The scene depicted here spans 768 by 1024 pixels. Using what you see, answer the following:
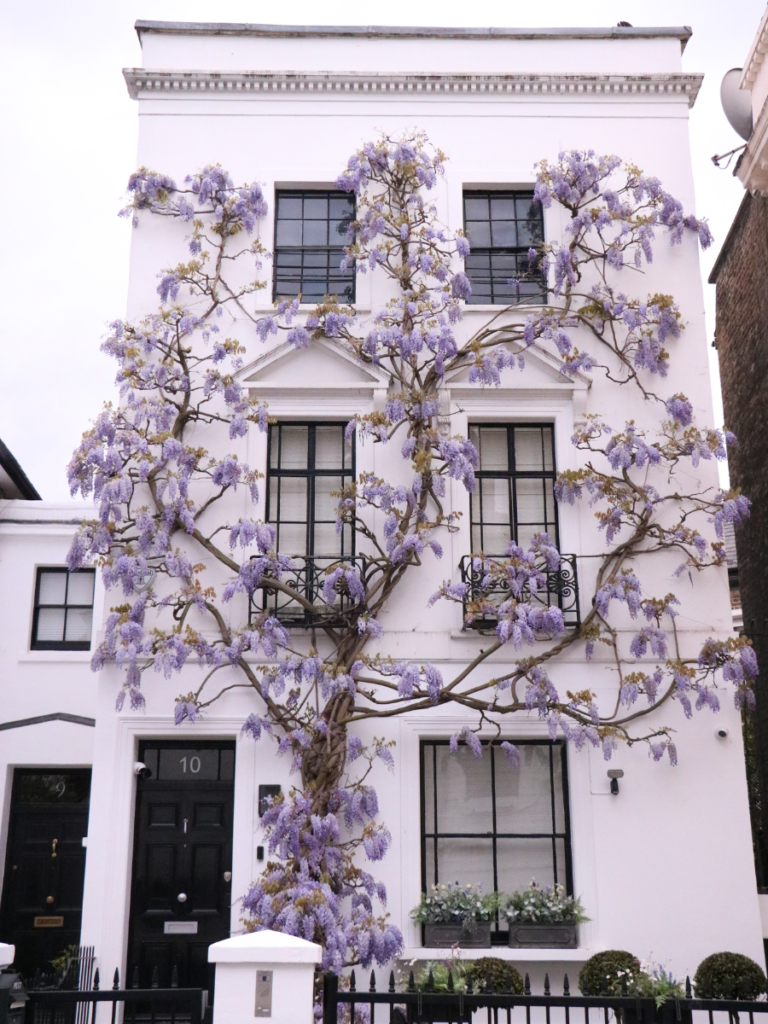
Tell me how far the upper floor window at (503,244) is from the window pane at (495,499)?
2175mm

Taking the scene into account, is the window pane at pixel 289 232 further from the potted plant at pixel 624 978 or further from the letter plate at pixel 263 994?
the letter plate at pixel 263 994

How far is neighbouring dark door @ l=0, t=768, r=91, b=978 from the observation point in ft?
47.1

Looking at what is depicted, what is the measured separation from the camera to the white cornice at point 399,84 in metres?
13.7

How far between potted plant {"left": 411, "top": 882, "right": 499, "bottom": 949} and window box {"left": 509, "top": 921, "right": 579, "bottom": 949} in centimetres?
28

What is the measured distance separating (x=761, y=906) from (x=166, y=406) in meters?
8.14

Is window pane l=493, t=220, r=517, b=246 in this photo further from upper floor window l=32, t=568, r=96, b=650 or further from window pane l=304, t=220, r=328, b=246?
upper floor window l=32, t=568, r=96, b=650

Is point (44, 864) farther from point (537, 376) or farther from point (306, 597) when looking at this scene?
point (537, 376)

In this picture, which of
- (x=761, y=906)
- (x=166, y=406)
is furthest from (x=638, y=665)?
(x=166, y=406)

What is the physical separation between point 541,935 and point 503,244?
7757mm

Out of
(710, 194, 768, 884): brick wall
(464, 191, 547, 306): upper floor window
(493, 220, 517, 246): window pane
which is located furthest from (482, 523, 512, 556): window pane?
(710, 194, 768, 884): brick wall

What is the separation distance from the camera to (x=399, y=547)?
1165cm

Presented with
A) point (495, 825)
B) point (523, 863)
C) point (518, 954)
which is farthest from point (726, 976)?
point (495, 825)

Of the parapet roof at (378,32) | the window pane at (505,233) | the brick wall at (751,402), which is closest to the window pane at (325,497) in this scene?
the window pane at (505,233)

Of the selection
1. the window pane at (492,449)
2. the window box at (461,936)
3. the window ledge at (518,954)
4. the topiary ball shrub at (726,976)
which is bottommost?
the topiary ball shrub at (726,976)
